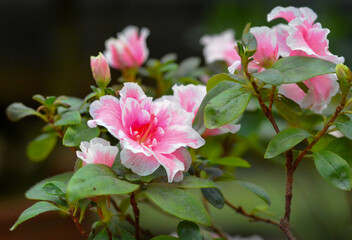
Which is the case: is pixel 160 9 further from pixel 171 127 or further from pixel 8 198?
pixel 171 127

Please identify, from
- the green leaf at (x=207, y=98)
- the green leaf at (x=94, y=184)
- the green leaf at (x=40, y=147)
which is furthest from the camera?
the green leaf at (x=40, y=147)

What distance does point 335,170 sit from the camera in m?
0.45

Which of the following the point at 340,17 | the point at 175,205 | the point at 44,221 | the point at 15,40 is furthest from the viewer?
the point at 15,40

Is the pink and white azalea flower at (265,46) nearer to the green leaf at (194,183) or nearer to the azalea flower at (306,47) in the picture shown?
the azalea flower at (306,47)

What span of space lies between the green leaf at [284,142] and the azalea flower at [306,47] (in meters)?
0.04

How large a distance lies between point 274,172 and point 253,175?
128mm

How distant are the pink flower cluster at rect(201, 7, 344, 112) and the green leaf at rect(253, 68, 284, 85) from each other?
38mm

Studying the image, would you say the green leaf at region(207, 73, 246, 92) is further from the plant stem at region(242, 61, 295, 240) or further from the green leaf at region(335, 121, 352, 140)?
the green leaf at region(335, 121, 352, 140)

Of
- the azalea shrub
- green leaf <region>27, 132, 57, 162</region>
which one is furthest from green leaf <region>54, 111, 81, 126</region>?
green leaf <region>27, 132, 57, 162</region>

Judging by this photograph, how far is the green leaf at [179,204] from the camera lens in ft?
1.36

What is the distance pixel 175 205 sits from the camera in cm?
42

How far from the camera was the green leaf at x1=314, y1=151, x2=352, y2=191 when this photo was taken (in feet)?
1.46

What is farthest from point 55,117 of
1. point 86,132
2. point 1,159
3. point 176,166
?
point 1,159

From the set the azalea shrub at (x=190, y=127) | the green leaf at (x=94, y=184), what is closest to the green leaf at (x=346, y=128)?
the azalea shrub at (x=190, y=127)
